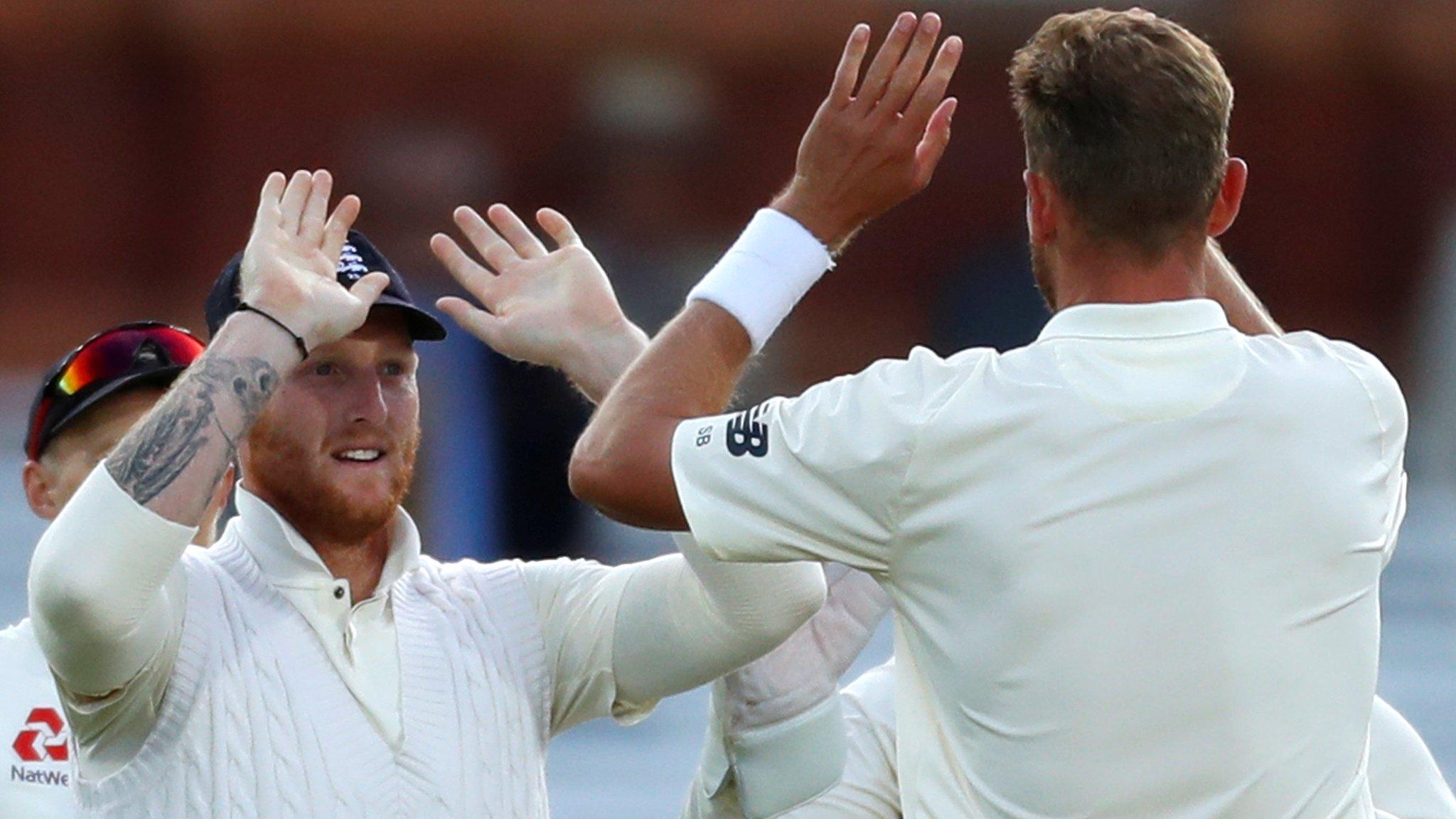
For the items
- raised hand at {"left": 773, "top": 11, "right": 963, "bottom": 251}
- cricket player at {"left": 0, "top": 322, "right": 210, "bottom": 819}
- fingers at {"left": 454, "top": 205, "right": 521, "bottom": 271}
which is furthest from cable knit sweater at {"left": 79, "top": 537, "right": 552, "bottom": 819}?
raised hand at {"left": 773, "top": 11, "right": 963, "bottom": 251}

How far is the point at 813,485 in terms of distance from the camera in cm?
205

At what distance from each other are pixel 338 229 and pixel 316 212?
3cm

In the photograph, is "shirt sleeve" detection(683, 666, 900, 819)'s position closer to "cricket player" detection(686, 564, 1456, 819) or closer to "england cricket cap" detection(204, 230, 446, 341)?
"cricket player" detection(686, 564, 1456, 819)

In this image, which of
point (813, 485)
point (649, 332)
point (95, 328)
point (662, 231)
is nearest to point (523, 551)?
point (649, 332)

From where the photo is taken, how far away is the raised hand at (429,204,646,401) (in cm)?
254

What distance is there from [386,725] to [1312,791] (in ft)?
3.64

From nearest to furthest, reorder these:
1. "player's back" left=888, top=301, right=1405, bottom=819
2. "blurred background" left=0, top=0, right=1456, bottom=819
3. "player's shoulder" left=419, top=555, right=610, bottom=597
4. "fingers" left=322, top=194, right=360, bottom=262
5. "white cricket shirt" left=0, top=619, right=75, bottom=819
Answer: "player's back" left=888, top=301, right=1405, bottom=819 < "fingers" left=322, top=194, right=360, bottom=262 < "player's shoulder" left=419, top=555, right=610, bottom=597 < "white cricket shirt" left=0, top=619, right=75, bottom=819 < "blurred background" left=0, top=0, right=1456, bottom=819

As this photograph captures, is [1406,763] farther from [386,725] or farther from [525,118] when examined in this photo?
[525,118]

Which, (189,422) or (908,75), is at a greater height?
(908,75)

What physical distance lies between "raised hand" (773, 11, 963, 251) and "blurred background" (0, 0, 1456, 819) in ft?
23.5

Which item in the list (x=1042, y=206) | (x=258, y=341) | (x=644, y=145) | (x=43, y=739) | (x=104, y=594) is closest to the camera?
(x=1042, y=206)

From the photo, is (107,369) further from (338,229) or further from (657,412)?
(657,412)

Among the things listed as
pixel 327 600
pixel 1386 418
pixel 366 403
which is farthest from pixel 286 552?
pixel 1386 418

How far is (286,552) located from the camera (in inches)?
107
